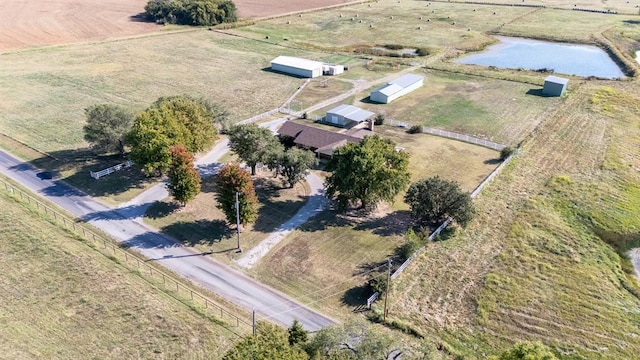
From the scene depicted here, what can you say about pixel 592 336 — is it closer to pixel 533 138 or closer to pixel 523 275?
pixel 523 275

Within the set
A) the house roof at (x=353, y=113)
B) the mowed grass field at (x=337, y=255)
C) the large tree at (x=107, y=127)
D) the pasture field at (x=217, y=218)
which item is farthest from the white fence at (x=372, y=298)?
the large tree at (x=107, y=127)

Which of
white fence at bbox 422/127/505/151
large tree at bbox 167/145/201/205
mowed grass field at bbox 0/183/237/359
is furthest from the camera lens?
white fence at bbox 422/127/505/151

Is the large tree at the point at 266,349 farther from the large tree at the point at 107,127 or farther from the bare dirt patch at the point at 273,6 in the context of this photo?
the bare dirt patch at the point at 273,6

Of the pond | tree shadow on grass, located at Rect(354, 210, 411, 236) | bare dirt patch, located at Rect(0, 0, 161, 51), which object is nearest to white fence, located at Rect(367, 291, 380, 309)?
tree shadow on grass, located at Rect(354, 210, 411, 236)

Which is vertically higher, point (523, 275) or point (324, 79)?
point (324, 79)

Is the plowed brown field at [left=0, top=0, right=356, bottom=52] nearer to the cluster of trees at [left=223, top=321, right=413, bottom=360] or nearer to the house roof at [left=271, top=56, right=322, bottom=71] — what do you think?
the house roof at [left=271, top=56, right=322, bottom=71]

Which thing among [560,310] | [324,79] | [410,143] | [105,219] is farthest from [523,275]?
[324,79]
